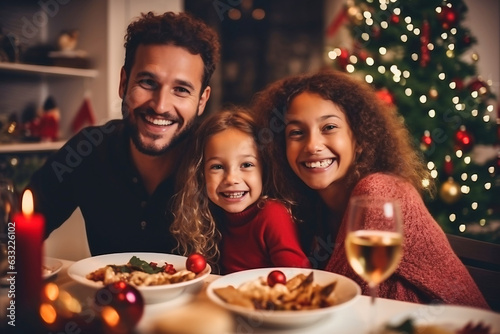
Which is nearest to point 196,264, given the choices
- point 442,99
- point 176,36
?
point 176,36

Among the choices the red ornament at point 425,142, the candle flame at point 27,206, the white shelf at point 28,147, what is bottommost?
the candle flame at point 27,206

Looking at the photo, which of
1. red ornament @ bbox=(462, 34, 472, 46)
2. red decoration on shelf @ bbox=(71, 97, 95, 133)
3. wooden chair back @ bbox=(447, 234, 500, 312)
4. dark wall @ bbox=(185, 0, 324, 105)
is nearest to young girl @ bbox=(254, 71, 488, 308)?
wooden chair back @ bbox=(447, 234, 500, 312)

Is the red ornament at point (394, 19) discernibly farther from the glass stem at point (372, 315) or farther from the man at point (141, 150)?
the glass stem at point (372, 315)

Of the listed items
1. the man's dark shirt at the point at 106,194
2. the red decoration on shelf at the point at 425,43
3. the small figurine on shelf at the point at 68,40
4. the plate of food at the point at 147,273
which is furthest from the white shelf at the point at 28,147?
the red decoration on shelf at the point at 425,43

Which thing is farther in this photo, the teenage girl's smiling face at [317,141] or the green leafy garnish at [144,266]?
the teenage girl's smiling face at [317,141]

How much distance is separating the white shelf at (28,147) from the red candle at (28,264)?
2.37 m

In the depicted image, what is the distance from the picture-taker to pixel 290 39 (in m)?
5.25

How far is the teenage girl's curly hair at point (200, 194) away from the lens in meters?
1.52

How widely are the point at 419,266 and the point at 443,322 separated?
16.1 inches

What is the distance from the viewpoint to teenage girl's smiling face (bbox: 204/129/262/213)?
1.50 meters

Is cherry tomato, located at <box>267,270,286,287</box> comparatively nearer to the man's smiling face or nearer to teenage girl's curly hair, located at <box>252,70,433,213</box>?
teenage girl's curly hair, located at <box>252,70,433,213</box>

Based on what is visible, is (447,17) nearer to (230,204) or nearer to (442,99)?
(442,99)

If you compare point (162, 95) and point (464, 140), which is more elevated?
point (162, 95)

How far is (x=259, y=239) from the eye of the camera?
1474 millimetres
